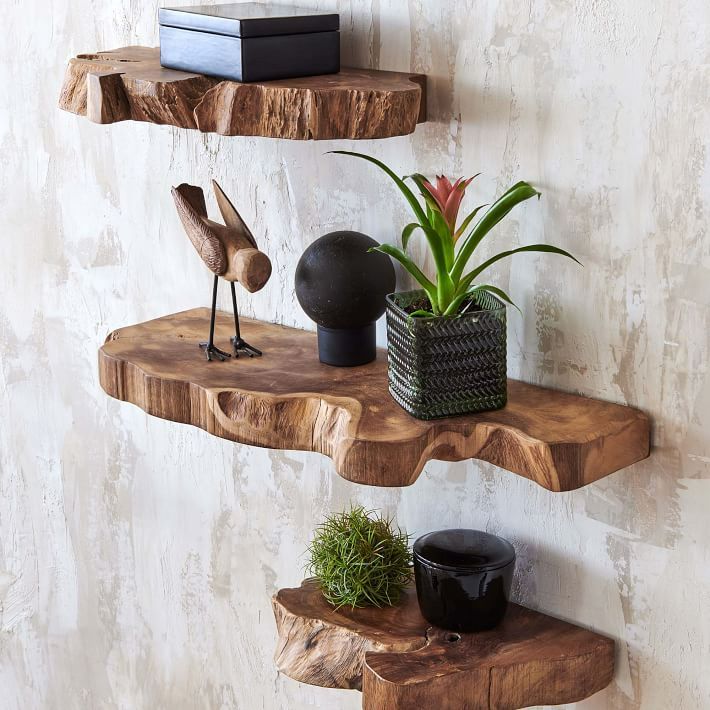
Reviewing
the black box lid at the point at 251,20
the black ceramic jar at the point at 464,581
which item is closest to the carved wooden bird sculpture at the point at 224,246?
the black box lid at the point at 251,20

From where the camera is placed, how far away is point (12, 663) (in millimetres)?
1601

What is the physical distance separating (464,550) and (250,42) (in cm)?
46

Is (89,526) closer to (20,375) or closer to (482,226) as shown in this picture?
(20,375)

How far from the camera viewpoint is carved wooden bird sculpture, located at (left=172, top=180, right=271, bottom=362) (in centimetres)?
89

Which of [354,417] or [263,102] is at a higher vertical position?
[263,102]

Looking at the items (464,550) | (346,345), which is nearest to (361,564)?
(464,550)

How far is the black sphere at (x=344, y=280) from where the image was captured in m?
0.90

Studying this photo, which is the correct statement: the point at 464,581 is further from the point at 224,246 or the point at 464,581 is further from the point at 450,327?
the point at 224,246

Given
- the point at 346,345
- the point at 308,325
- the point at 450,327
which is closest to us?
the point at 450,327

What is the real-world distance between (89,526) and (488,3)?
91 cm

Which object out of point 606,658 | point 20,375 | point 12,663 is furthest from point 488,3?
point 12,663

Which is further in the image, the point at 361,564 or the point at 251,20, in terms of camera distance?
the point at 361,564

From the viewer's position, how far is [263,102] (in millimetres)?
817

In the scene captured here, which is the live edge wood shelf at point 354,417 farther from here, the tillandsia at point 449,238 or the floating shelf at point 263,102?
the floating shelf at point 263,102
